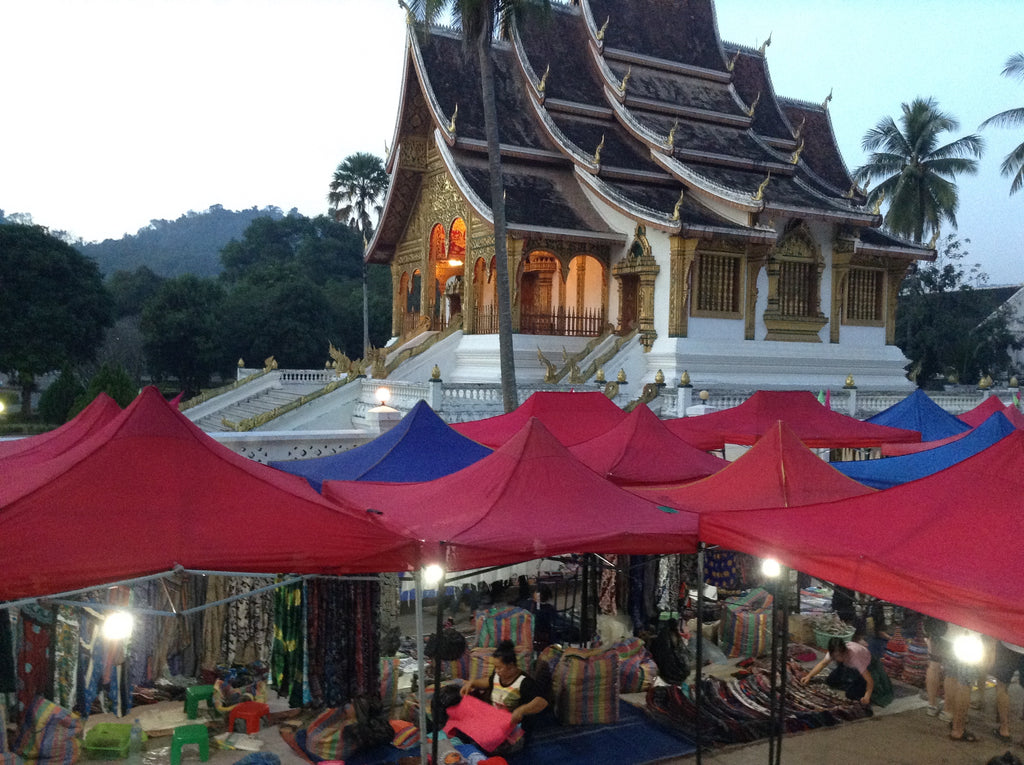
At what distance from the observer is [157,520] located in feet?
18.5

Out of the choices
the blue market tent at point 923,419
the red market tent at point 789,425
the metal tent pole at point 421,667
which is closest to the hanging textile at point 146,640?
the metal tent pole at point 421,667

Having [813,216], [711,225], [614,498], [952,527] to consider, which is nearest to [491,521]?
[614,498]

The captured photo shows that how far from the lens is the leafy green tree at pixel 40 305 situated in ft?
103

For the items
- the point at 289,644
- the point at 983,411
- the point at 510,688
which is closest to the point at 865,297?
the point at 983,411

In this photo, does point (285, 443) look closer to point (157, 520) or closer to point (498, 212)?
point (498, 212)

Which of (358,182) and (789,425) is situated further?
(358,182)

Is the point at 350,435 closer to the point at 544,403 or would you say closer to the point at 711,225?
the point at 544,403

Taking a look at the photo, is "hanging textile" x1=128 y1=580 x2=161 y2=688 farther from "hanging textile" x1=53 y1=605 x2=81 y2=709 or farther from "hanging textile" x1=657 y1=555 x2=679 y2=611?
"hanging textile" x1=657 y1=555 x2=679 y2=611

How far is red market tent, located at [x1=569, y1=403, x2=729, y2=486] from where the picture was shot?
374 inches

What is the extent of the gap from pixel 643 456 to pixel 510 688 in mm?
3447

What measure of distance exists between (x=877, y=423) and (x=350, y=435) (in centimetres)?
821

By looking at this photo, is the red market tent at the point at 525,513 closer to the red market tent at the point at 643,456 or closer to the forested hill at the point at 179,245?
the red market tent at the point at 643,456

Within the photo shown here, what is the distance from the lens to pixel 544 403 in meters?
12.4

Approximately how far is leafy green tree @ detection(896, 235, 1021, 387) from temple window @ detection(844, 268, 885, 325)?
9.92 metres
